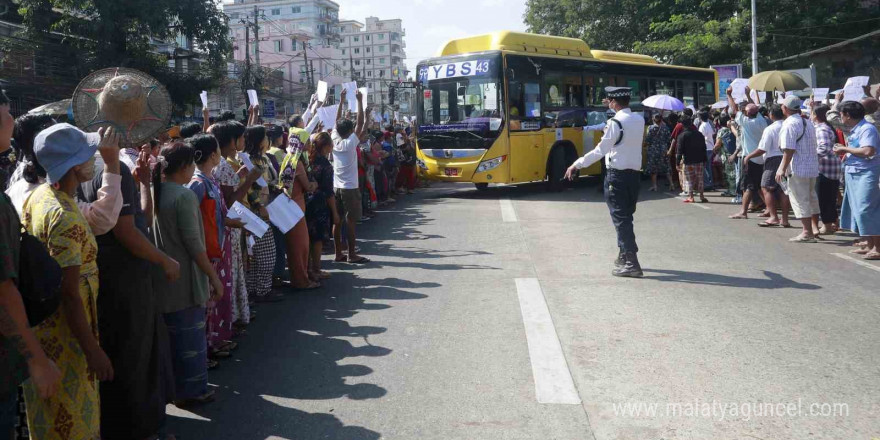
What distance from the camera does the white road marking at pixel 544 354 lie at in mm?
4328

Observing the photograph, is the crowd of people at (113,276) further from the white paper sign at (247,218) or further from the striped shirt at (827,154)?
the striped shirt at (827,154)

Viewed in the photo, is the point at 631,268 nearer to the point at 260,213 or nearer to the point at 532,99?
the point at 260,213

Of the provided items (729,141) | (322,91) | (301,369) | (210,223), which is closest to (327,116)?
(322,91)

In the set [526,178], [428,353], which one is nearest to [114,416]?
[428,353]

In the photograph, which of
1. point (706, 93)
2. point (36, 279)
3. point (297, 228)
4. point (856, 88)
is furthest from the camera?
point (706, 93)

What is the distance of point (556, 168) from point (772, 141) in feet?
23.0

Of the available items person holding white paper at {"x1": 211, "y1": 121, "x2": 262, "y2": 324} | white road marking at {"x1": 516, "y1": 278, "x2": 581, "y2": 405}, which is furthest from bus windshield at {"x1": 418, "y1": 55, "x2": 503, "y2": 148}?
person holding white paper at {"x1": 211, "y1": 121, "x2": 262, "y2": 324}

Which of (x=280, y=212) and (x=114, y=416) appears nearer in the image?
(x=114, y=416)

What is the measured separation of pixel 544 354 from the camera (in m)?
5.07

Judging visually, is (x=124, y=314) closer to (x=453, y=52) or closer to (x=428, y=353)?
(x=428, y=353)

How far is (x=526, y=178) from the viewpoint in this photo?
16.8m

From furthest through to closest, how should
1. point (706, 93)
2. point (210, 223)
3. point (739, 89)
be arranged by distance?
point (706, 93) < point (739, 89) < point (210, 223)

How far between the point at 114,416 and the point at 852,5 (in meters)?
33.6

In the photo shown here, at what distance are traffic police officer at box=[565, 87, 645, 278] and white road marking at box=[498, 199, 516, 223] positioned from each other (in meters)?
4.63
